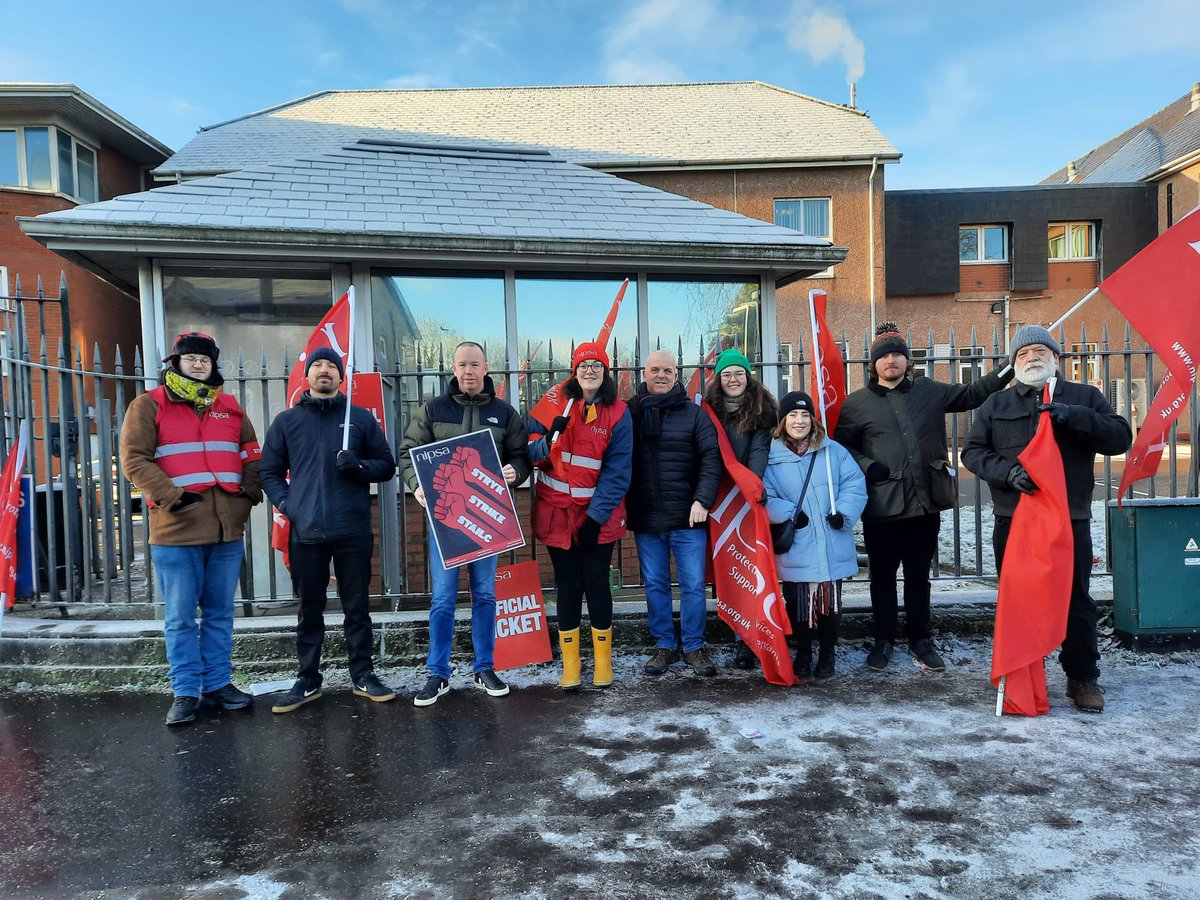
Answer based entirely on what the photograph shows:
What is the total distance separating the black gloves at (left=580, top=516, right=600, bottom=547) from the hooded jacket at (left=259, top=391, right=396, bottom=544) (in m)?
1.24

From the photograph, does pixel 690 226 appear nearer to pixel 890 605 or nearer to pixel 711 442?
pixel 711 442

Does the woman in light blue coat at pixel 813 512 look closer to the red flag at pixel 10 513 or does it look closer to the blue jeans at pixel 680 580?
the blue jeans at pixel 680 580

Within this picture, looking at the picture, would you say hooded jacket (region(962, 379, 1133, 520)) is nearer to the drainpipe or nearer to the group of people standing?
the group of people standing

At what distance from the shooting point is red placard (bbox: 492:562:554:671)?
5.12 metres

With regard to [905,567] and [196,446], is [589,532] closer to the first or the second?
[905,567]

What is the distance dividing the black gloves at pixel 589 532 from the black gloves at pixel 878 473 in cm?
175

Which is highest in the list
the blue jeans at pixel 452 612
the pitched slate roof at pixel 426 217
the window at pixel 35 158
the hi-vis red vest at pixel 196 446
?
the window at pixel 35 158

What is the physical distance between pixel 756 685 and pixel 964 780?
4.95ft

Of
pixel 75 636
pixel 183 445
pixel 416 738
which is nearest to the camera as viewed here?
pixel 416 738

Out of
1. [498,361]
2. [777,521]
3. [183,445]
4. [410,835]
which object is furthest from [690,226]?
[410,835]

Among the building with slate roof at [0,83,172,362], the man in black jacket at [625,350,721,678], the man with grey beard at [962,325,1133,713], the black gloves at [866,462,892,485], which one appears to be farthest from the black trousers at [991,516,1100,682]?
the building with slate roof at [0,83,172,362]

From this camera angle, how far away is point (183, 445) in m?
4.45

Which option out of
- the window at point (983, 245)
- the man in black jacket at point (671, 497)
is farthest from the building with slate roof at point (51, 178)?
the window at point (983, 245)

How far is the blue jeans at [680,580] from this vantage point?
4.97 m
